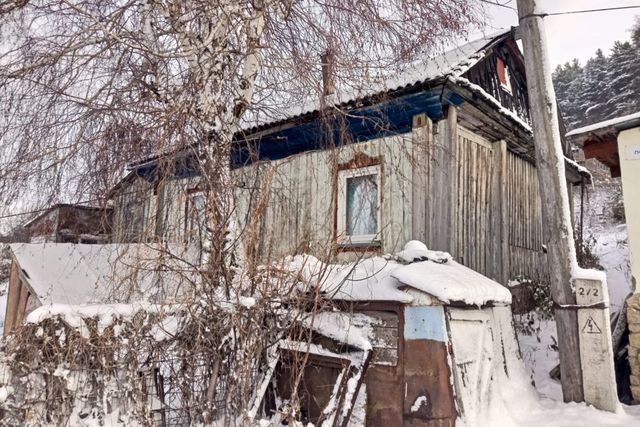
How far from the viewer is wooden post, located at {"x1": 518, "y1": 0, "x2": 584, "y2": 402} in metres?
4.76

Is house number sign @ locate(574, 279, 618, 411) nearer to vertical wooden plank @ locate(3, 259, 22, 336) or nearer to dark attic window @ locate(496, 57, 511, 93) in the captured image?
dark attic window @ locate(496, 57, 511, 93)

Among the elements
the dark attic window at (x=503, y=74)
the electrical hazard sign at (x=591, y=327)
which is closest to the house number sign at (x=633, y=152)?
the electrical hazard sign at (x=591, y=327)

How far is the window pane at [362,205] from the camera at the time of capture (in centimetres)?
741

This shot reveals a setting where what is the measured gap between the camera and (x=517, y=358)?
481 cm

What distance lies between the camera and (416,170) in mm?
6914

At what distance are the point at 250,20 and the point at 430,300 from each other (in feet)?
10.3

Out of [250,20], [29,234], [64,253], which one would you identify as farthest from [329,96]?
[64,253]

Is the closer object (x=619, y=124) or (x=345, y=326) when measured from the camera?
(x=345, y=326)

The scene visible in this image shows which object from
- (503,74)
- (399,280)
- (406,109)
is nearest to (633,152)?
(406,109)

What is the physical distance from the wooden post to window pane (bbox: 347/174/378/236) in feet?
8.95

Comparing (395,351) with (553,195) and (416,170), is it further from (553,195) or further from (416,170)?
(416,170)

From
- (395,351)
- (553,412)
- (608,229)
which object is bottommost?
(553,412)

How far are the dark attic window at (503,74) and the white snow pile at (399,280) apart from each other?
19.4 feet

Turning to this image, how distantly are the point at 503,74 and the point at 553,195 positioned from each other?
5.12 m
